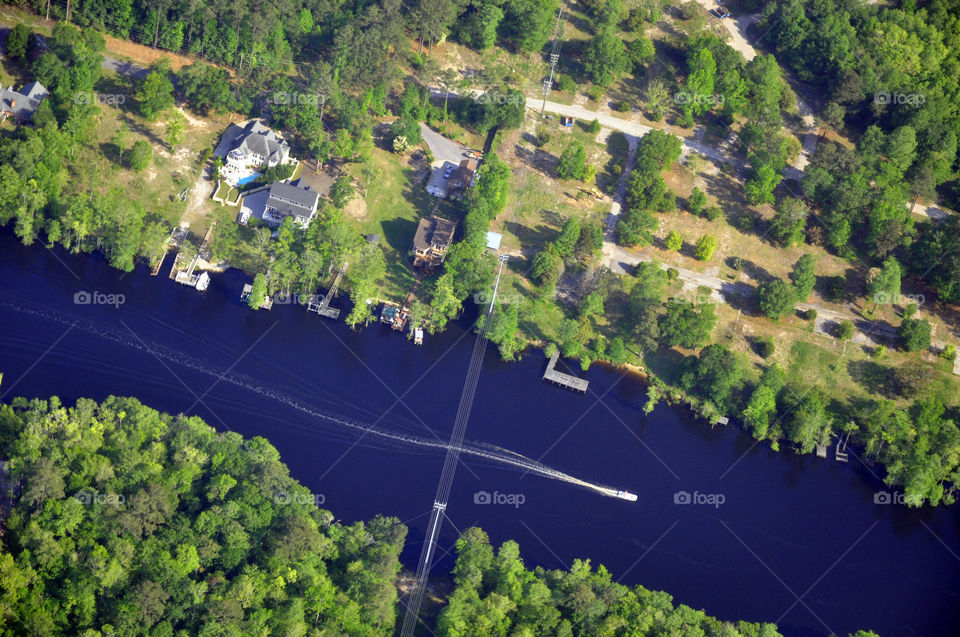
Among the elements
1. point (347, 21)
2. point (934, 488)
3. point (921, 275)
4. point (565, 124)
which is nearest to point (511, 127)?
point (565, 124)

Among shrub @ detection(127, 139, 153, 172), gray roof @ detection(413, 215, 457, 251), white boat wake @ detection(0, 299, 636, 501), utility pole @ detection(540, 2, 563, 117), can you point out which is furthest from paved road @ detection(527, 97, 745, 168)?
white boat wake @ detection(0, 299, 636, 501)

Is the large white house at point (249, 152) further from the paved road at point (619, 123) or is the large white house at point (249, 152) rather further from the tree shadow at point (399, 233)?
the paved road at point (619, 123)

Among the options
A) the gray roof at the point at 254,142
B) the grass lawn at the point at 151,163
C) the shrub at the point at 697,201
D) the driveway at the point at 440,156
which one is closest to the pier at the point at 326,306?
the grass lawn at the point at 151,163

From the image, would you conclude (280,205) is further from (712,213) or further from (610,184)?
(712,213)

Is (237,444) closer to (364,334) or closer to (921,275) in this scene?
(364,334)

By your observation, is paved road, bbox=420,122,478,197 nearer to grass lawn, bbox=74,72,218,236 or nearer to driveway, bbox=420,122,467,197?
driveway, bbox=420,122,467,197
